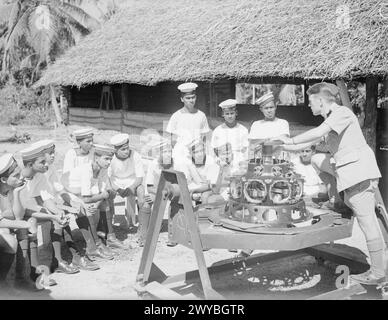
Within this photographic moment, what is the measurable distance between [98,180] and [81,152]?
0.36 metres

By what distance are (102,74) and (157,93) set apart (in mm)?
2261

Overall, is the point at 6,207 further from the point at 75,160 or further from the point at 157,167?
the point at 157,167

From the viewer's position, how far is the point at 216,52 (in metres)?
8.86

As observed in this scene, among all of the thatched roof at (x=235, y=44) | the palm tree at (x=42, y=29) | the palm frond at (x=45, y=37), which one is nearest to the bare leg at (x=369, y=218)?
the thatched roof at (x=235, y=44)

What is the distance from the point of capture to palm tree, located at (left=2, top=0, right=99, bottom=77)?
758 inches

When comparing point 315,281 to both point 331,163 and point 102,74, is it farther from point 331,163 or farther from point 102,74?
point 102,74

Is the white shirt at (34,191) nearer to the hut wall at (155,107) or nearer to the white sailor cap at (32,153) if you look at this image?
the white sailor cap at (32,153)

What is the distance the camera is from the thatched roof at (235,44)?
6.90 metres

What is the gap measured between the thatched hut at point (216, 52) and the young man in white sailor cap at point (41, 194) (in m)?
4.15

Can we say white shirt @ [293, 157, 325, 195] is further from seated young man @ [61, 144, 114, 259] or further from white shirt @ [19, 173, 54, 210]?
white shirt @ [19, 173, 54, 210]

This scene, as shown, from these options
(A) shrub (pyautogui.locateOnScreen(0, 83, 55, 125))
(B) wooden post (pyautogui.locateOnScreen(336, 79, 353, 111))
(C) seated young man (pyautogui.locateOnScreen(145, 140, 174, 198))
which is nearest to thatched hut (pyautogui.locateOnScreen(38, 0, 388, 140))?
(B) wooden post (pyautogui.locateOnScreen(336, 79, 353, 111))
